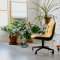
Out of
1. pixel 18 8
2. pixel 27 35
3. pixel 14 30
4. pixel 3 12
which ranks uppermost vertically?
pixel 18 8

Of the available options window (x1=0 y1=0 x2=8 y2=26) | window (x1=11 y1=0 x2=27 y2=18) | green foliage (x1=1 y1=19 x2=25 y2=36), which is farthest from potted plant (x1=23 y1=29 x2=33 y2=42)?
window (x1=0 y1=0 x2=8 y2=26)

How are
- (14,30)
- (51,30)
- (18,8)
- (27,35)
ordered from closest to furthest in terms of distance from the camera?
(51,30)
(14,30)
(27,35)
(18,8)

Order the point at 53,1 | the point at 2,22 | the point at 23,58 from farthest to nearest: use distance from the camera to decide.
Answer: the point at 2,22 → the point at 53,1 → the point at 23,58

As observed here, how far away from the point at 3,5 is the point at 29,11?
1173mm

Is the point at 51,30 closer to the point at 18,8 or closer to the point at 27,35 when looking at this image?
the point at 27,35

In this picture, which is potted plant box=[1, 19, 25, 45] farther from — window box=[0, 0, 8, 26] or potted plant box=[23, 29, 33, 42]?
window box=[0, 0, 8, 26]

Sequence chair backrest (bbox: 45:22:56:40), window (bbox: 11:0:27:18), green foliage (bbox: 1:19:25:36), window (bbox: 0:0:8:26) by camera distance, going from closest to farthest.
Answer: chair backrest (bbox: 45:22:56:40), green foliage (bbox: 1:19:25:36), window (bbox: 0:0:8:26), window (bbox: 11:0:27:18)

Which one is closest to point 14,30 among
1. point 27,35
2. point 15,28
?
point 15,28

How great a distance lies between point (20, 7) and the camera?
17.2ft

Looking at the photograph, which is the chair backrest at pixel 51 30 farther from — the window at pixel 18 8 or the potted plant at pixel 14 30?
the window at pixel 18 8

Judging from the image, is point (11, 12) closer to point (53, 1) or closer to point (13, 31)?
point (13, 31)

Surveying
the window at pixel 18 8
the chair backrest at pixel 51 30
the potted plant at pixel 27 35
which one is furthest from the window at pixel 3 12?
the chair backrest at pixel 51 30

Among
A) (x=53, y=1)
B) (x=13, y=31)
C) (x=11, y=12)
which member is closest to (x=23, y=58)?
(x=13, y=31)

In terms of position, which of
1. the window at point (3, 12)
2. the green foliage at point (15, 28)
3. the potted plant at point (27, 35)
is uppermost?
the window at point (3, 12)
